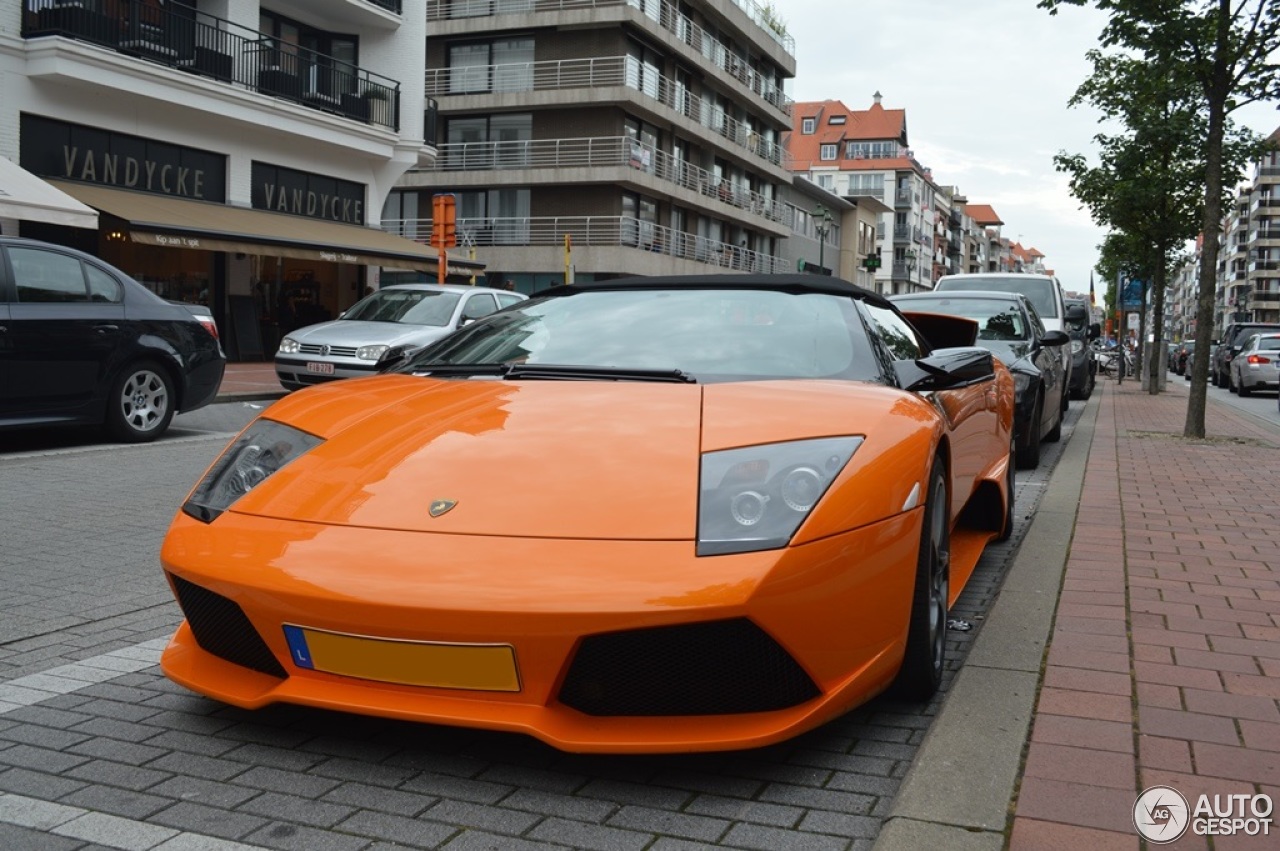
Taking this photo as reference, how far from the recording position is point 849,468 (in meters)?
2.93

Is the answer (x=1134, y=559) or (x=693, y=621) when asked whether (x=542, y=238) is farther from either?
(x=693, y=621)

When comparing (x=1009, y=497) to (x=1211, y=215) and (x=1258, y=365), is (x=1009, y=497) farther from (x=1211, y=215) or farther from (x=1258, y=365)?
(x=1258, y=365)

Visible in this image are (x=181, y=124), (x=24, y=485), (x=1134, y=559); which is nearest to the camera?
(x=1134, y=559)

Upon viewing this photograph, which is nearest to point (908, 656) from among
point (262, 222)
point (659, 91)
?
point (262, 222)

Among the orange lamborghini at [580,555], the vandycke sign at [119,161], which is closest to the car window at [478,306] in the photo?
the vandycke sign at [119,161]

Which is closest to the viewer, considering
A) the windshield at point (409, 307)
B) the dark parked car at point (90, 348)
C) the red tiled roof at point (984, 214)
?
the dark parked car at point (90, 348)

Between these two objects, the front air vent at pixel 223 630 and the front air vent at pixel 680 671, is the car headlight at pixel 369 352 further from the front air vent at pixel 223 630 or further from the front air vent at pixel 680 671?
the front air vent at pixel 680 671

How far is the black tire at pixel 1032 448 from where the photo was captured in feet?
31.3

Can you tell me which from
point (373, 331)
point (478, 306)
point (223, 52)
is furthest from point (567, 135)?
point (373, 331)

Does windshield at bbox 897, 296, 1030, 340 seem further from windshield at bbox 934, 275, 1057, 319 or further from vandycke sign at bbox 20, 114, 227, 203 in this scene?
vandycke sign at bbox 20, 114, 227, 203

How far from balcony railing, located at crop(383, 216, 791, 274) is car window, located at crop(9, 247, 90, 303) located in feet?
112

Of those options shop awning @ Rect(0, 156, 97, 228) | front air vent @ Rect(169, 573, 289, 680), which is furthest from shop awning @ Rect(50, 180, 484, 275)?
front air vent @ Rect(169, 573, 289, 680)

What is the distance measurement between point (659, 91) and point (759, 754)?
45.5 metres

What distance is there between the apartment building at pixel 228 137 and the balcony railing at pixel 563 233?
45.8 ft
